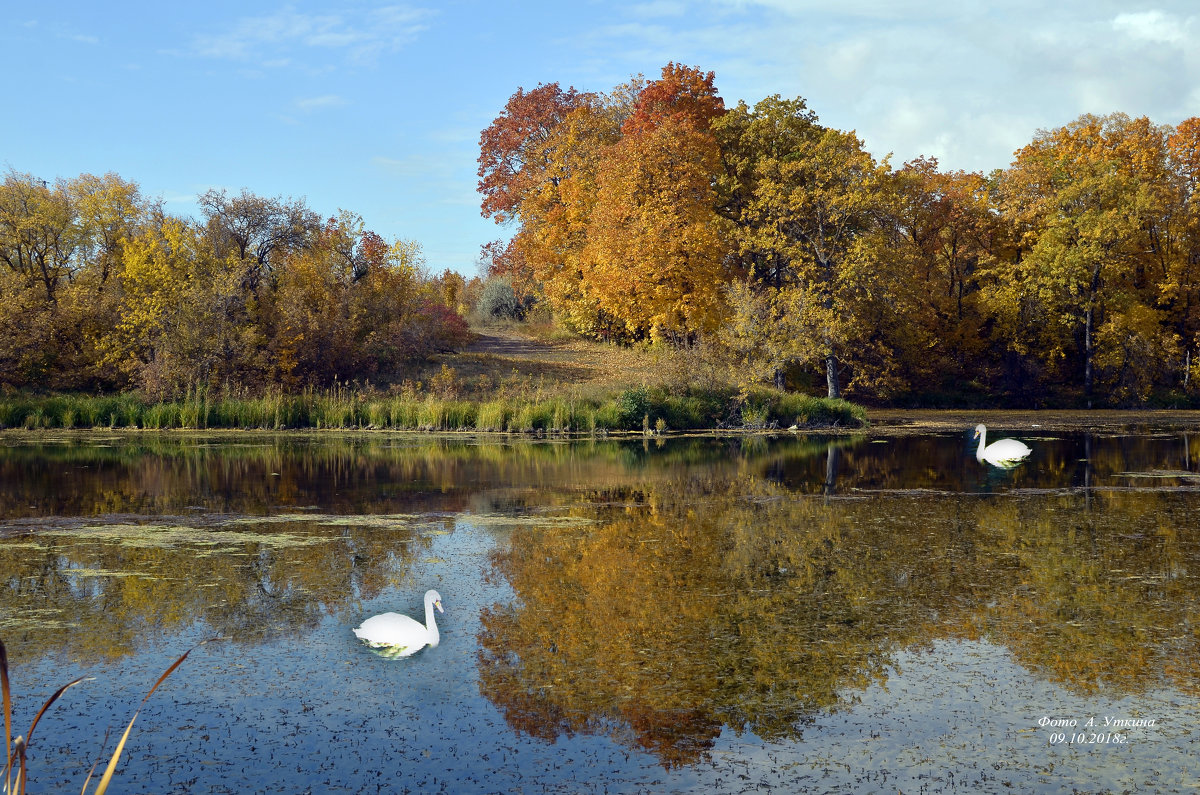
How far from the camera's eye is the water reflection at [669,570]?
6234 mm

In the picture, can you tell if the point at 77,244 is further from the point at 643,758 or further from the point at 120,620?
the point at 643,758

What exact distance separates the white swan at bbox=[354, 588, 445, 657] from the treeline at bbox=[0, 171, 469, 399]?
23589mm

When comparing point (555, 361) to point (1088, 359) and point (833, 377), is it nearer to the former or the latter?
point (833, 377)

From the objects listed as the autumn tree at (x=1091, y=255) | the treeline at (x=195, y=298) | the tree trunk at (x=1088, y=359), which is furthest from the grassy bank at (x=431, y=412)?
the tree trunk at (x=1088, y=359)

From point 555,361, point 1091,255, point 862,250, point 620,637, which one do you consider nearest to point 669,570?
point 620,637

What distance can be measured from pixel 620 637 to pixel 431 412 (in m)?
20.5

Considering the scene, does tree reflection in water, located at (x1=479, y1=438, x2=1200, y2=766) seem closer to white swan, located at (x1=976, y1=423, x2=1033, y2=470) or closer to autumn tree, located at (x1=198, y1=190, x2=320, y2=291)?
white swan, located at (x1=976, y1=423, x2=1033, y2=470)

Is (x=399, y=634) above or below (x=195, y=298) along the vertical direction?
below

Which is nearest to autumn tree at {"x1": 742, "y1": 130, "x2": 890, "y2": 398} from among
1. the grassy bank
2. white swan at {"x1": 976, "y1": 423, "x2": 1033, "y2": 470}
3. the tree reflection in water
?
the grassy bank

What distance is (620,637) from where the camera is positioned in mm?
7074

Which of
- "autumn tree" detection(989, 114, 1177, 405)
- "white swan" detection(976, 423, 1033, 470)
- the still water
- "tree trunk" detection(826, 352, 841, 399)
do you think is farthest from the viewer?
"autumn tree" detection(989, 114, 1177, 405)

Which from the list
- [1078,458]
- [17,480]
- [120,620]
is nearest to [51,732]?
[120,620]

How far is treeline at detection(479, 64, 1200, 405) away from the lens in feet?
103

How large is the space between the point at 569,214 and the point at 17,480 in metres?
22.5
